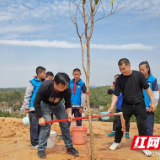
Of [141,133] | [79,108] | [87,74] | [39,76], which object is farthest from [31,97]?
[141,133]

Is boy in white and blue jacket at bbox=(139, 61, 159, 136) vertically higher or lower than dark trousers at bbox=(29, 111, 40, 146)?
higher

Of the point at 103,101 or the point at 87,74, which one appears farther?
the point at 103,101

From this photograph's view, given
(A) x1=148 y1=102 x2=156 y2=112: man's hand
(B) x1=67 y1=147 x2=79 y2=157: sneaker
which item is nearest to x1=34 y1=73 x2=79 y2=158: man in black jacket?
(B) x1=67 y1=147 x2=79 y2=157: sneaker

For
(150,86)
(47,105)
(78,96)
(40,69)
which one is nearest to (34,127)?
(47,105)

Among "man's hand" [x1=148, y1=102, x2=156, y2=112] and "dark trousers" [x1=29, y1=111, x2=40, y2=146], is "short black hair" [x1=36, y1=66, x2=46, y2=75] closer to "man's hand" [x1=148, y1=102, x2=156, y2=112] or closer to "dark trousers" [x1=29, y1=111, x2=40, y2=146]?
"dark trousers" [x1=29, y1=111, x2=40, y2=146]

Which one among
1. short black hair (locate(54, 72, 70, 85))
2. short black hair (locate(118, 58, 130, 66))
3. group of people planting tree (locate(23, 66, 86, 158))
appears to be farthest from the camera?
short black hair (locate(118, 58, 130, 66))

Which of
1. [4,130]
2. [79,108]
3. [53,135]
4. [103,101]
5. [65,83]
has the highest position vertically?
[65,83]

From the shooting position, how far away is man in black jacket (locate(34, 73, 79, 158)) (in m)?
3.23

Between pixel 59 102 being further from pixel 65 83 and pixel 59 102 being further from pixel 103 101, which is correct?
pixel 103 101

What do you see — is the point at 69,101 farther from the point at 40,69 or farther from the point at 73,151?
the point at 40,69

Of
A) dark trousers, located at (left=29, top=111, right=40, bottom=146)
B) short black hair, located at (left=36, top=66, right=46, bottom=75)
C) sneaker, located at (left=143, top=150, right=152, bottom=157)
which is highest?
short black hair, located at (left=36, top=66, right=46, bottom=75)

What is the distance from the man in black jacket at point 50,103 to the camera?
10.6 feet

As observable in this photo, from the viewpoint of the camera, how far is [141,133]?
377 centimetres

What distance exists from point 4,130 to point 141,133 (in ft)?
16.9
